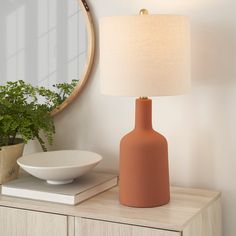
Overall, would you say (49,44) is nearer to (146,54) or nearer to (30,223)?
(146,54)

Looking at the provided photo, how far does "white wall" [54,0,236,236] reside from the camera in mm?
1586

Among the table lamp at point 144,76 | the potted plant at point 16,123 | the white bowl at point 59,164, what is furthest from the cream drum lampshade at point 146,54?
the potted plant at point 16,123

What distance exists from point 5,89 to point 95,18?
0.41m

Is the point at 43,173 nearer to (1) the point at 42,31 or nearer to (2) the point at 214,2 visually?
(1) the point at 42,31

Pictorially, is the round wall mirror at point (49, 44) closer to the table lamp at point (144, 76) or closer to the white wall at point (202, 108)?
the white wall at point (202, 108)

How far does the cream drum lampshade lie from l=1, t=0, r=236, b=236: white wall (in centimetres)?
21

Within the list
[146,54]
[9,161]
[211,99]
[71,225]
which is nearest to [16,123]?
[9,161]

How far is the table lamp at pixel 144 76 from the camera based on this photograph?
1.38 m

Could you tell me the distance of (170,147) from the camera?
1.70 m

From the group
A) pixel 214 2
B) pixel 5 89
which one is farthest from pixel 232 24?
pixel 5 89

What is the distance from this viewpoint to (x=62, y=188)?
1.55m

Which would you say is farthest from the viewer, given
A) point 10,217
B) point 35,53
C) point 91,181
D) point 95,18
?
point 35,53

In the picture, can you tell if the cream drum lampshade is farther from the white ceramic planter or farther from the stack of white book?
the white ceramic planter

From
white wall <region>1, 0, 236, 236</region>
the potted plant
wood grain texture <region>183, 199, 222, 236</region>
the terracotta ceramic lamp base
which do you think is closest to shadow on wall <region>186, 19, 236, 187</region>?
white wall <region>1, 0, 236, 236</region>
